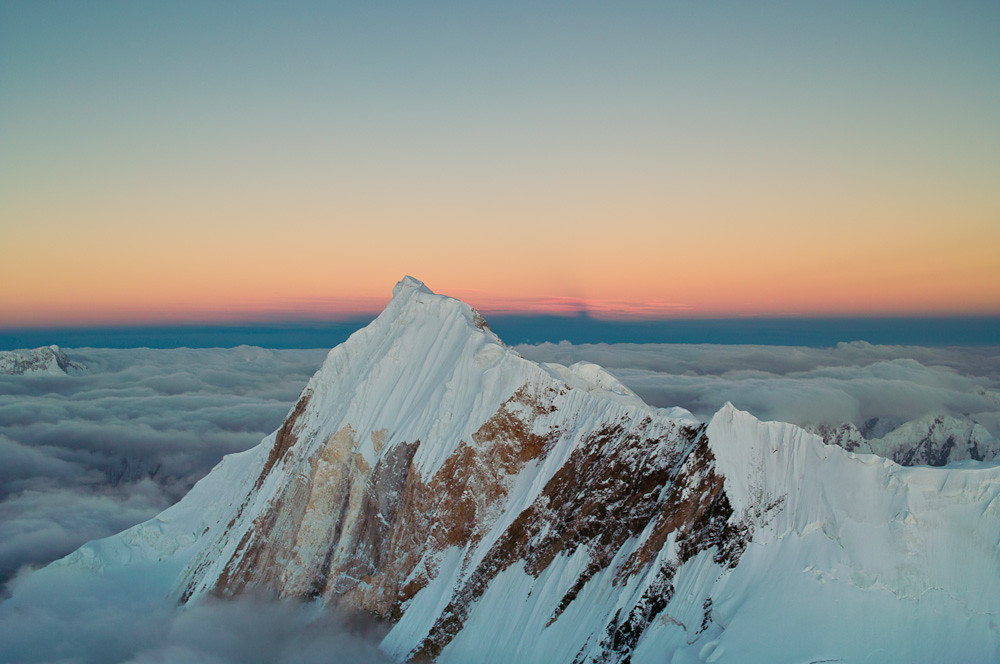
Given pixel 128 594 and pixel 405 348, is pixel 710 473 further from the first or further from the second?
pixel 128 594

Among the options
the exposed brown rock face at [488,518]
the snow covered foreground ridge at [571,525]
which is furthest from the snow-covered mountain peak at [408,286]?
the exposed brown rock face at [488,518]

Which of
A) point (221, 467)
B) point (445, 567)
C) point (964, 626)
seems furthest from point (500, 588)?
point (221, 467)

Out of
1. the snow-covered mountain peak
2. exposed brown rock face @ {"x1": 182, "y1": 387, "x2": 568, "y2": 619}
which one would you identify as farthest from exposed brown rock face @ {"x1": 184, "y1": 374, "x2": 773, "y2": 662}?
the snow-covered mountain peak

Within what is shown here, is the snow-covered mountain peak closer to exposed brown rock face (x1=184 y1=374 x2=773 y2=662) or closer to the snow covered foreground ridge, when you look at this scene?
the snow covered foreground ridge

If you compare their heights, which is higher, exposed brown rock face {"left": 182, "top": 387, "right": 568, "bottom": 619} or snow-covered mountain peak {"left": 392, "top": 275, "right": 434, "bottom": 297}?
snow-covered mountain peak {"left": 392, "top": 275, "right": 434, "bottom": 297}

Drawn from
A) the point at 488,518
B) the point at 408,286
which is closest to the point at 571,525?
the point at 488,518

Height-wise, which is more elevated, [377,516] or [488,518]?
[488,518]

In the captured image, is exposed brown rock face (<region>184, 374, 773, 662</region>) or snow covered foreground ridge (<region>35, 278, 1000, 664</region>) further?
exposed brown rock face (<region>184, 374, 773, 662</region>)

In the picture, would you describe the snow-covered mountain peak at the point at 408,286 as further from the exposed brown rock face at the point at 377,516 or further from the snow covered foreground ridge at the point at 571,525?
the exposed brown rock face at the point at 377,516

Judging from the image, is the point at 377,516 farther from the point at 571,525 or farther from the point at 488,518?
the point at 571,525
